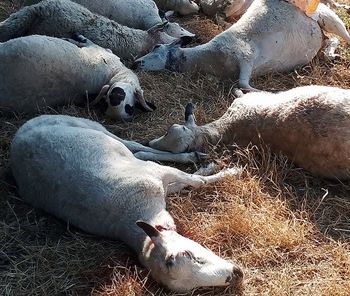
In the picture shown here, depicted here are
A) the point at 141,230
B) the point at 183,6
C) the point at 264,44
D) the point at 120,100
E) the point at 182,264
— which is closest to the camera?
the point at 182,264

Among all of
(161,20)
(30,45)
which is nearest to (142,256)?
(30,45)

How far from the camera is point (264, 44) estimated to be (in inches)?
272

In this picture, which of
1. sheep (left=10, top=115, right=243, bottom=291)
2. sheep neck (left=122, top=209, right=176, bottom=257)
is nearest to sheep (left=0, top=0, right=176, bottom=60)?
sheep (left=10, top=115, right=243, bottom=291)

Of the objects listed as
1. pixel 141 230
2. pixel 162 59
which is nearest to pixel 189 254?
pixel 141 230

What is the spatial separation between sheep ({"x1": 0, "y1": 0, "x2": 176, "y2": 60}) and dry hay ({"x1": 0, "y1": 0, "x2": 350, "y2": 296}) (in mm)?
2071

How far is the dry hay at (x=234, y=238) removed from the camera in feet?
13.2

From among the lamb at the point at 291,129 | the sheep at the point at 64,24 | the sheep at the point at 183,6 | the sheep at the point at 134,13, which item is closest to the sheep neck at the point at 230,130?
the lamb at the point at 291,129

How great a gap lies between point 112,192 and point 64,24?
3567 millimetres

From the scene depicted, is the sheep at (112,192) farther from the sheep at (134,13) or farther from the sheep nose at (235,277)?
the sheep at (134,13)

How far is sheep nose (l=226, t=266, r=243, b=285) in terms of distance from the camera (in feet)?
12.5

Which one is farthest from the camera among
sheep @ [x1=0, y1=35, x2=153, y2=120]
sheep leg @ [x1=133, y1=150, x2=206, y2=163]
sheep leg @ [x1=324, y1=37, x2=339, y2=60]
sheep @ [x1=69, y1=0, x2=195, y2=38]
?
sheep @ [x1=69, y1=0, x2=195, y2=38]

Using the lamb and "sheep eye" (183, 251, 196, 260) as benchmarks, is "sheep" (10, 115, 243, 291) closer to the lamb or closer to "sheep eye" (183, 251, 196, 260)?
"sheep eye" (183, 251, 196, 260)

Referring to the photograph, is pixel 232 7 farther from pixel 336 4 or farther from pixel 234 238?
pixel 234 238

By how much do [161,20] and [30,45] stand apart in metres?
2.81
